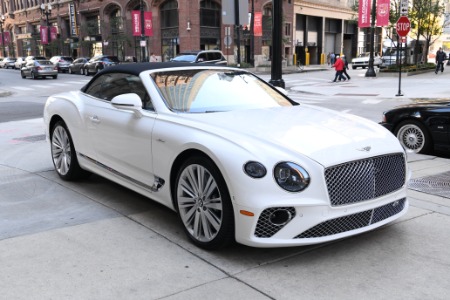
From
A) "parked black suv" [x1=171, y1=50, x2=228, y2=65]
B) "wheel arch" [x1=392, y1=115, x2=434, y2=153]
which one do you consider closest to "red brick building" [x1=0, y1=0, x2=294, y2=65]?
"parked black suv" [x1=171, y1=50, x2=228, y2=65]

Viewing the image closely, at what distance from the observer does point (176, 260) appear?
12.3ft

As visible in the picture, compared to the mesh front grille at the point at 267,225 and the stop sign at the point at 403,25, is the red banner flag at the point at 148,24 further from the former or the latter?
the mesh front grille at the point at 267,225

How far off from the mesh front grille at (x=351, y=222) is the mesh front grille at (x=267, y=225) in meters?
0.18

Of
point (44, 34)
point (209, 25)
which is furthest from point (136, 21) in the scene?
point (44, 34)

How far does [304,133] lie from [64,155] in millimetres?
3561

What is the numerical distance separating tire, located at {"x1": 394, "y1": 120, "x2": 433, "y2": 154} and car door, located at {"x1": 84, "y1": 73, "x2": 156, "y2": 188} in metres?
5.12

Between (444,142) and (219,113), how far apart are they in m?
4.76

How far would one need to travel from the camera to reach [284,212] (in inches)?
136

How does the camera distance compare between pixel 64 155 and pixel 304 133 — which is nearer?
pixel 304 133

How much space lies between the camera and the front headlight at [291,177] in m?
3.44

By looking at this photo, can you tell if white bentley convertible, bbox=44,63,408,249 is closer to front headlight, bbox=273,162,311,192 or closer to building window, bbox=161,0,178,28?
front headlight, bbox=273,162,311,192

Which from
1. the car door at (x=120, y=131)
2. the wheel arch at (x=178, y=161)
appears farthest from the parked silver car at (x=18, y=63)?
the wheel arch at (x=178, y=161)

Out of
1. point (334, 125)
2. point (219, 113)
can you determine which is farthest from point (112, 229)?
point (334, 125)

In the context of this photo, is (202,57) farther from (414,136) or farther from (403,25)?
(414,136)
